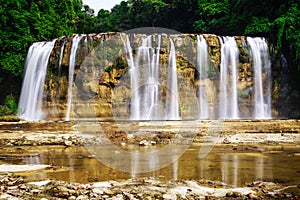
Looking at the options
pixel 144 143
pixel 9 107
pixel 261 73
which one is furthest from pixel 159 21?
pixel 144 143

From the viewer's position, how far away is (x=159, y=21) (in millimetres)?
32531

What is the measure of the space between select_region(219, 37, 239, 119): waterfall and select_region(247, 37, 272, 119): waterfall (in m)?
1.11

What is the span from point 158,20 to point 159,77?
1360cm

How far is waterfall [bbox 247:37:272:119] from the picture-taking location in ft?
66.9

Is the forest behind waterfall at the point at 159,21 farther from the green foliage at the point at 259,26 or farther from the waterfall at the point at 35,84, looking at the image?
the waterfall at the point at 35,84

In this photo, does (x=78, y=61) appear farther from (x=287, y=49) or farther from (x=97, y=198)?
(x=97, y=198)


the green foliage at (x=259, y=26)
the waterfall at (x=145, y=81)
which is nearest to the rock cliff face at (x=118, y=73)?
the waterfall at (x=145, y=81)

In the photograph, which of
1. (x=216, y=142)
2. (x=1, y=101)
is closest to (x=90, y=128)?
(x=216, y=142)

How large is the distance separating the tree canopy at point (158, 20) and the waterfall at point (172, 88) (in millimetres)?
5313

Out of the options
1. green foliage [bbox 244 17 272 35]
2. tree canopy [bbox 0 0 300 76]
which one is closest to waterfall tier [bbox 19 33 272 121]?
green foliage [bbox 244 17 272 35]

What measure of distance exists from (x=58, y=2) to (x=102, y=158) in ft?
84.8

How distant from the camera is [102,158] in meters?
7.99

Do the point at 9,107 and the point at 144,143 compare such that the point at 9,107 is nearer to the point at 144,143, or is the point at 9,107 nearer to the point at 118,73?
the point at 118,73

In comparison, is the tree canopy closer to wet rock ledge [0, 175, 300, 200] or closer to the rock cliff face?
the rock cliff face
